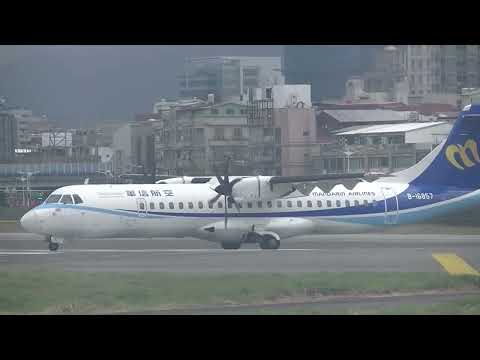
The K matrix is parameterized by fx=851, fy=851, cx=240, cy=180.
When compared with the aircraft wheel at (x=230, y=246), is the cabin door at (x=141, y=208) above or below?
above

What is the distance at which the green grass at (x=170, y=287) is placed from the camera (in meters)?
10.7

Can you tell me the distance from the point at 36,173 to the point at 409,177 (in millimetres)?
7069

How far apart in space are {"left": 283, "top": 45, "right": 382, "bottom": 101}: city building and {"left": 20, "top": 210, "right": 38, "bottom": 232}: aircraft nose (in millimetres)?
6355

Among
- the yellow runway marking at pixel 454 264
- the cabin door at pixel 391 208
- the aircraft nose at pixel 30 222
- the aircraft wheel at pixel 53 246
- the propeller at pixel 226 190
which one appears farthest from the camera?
the cabin door at pixel 391 208

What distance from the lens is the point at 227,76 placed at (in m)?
12.2

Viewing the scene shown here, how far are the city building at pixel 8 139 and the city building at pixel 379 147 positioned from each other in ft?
16.8

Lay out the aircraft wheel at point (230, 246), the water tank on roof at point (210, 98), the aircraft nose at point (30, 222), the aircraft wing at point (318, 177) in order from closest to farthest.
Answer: the water tank on roof at point (210, 98)
the aircraft wing at point (318, 177)
the aircraft nose at point (30, 222)
the aircraft wheel at point (230, 246)

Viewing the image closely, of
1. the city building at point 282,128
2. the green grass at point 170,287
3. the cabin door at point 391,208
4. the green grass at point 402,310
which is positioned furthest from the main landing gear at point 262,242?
the green grass at point 402,310

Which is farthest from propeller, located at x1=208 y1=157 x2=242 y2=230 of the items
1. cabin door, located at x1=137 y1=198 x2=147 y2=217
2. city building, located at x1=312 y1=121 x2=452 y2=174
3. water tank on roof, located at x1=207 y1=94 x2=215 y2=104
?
water tank on roof, located at x1=207 y1=94 x2=215 y2=104

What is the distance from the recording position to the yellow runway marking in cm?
1245

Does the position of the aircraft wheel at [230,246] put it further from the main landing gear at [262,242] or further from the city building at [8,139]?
the city building at [8,139]

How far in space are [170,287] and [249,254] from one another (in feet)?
16.7
